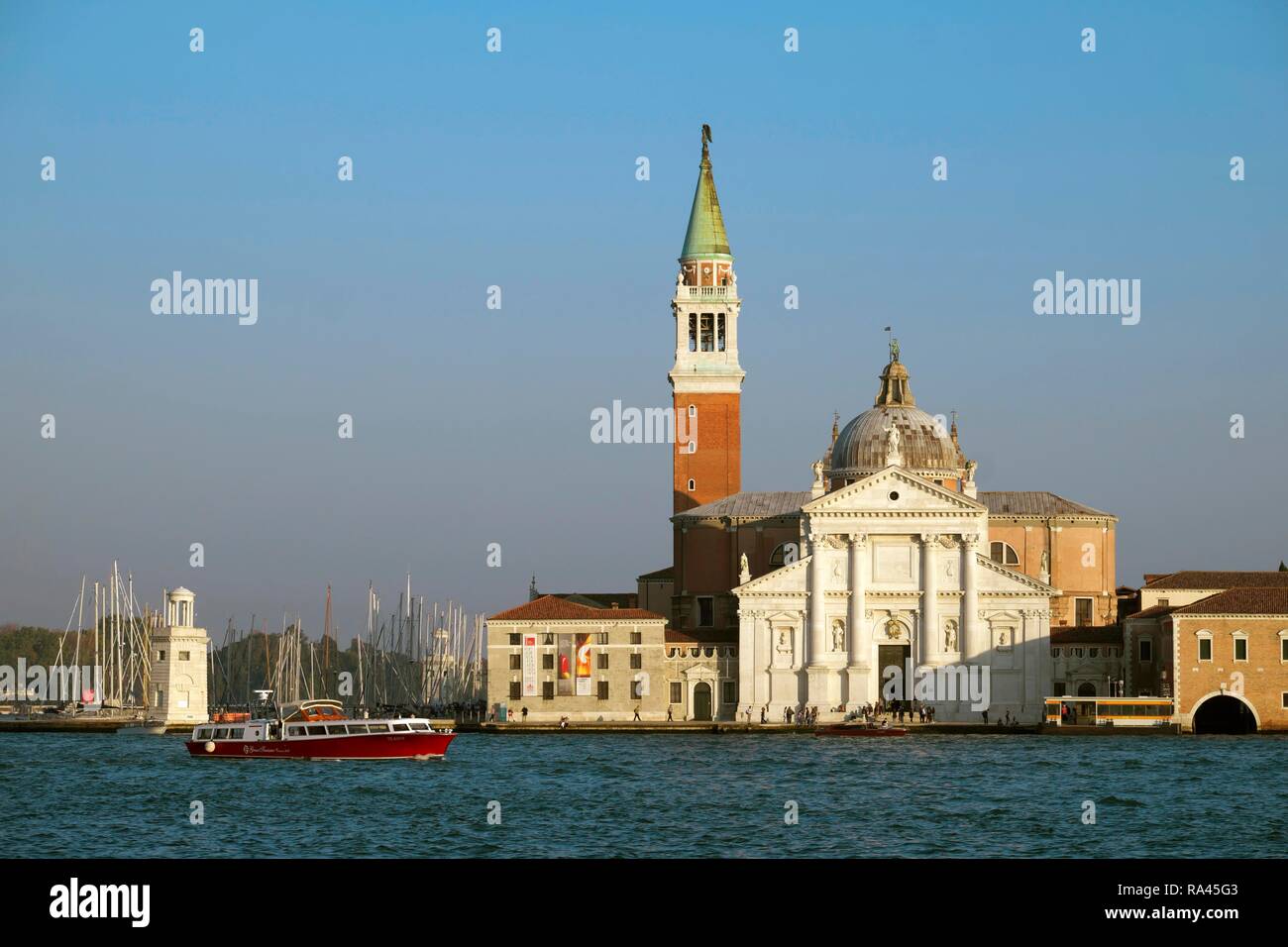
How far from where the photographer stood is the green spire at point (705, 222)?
91.1 meters

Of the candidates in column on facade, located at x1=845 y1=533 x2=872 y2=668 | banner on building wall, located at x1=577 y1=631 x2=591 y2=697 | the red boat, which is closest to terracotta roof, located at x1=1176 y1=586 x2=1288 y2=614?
column on facade, located at x1=845 y1=533 x2=872 y2=668

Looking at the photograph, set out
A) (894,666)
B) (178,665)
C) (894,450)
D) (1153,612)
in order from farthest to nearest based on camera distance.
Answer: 1. (178,665)
2. (894,450)
3. (894,666)
4. (1153,612)

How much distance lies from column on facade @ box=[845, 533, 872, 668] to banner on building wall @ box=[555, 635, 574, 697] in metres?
10.9

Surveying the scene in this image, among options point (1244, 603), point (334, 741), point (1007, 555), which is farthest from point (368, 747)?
point (1007, 555)

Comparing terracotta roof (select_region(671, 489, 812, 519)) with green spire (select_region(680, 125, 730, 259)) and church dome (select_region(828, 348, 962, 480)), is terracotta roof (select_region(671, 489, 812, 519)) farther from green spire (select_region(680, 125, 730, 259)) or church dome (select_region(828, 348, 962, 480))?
green spire (select_region(680, 125, 730, 259))

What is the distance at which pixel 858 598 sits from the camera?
72188 mm

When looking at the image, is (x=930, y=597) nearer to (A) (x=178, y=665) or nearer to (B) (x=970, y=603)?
(B) (x=970, y=603)

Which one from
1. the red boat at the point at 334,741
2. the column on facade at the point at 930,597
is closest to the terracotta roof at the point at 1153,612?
the column on facade at the point at 930,597

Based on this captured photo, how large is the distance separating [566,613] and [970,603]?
612 inches

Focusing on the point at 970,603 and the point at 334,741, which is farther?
the point at 970,603

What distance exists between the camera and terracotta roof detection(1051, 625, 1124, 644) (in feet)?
234
